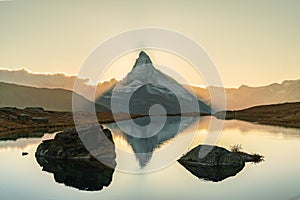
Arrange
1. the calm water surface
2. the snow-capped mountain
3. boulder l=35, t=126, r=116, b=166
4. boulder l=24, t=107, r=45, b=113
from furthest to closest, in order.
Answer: boulder l=24, t=107, r=45, b=113
boulder l=35, t=126, r=116, b=166
the snow-capped mountain
the calm water surface

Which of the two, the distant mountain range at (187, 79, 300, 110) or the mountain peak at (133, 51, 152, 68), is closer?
the distant mountain range at (187, 79, 300, 110)

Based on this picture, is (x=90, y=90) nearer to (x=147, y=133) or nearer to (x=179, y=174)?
(x=147, y=133)

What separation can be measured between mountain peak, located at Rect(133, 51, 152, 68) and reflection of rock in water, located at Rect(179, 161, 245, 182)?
41.5 inches

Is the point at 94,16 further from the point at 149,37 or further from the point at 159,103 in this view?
the point at 159,103

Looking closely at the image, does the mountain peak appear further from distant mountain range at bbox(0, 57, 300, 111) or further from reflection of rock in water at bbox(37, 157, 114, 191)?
reflection of rock in water at bbox(37, 157, 114, 191)

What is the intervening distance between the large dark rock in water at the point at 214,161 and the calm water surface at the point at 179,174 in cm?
5

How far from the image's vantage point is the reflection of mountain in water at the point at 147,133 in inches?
148

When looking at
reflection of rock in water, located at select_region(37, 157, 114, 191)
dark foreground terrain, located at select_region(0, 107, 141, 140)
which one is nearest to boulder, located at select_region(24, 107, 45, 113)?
dark foreground terrain, located at select_region(0, 107, 141, 140)

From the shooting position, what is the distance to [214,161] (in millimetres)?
3738

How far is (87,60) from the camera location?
3.88 meters

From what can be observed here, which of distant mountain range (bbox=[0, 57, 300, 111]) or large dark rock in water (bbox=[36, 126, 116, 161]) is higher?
distant mountain range (bbox=[0, 57, 300, 111])

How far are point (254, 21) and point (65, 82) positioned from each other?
196 cm

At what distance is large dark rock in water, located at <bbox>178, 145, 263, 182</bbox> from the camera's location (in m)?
3.68

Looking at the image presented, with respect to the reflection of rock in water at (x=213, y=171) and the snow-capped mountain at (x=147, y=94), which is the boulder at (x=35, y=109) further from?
the reflection of rock in water at (x=213, y=171)
